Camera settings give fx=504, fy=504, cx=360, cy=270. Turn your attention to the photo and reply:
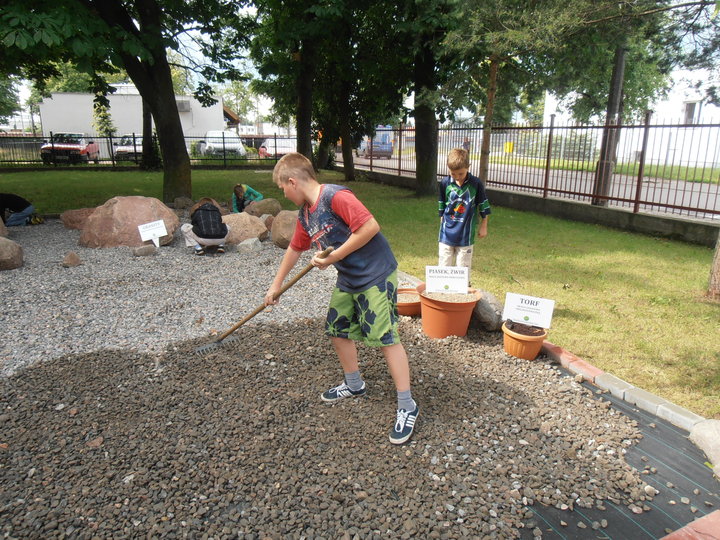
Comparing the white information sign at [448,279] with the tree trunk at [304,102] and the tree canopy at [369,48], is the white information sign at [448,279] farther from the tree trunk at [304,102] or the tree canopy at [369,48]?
the tree trunk at [304,102]

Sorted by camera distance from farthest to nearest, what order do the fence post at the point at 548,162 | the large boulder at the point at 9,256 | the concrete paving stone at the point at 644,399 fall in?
1. the fence post at the point at 548,162
2. the large boulder at the point at 9,256
3. the concrete paving stone at the point at 644,399

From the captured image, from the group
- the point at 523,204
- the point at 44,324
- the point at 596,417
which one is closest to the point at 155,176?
the point at 523,204

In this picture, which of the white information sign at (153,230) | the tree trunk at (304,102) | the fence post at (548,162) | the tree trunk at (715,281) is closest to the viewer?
the tree trunk at (715,281)

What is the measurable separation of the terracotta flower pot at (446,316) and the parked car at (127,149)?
22014 mm

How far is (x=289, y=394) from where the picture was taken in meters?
3.23

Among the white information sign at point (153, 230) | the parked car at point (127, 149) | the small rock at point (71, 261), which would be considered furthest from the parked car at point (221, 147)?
the small rock at point (71, 261)

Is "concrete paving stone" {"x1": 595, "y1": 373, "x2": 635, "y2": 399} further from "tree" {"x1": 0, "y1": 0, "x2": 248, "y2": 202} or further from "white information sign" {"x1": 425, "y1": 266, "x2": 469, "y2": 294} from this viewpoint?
"tree" {"x1": 0, "y1": 0, "x2": 248, "y2": 202}

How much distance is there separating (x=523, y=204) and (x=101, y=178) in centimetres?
1403

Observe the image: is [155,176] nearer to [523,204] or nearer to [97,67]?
[97,67]

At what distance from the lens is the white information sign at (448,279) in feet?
13.1

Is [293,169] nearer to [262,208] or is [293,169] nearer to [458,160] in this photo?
[458,160]

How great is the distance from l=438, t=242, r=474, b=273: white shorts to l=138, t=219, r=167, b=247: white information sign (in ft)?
14.6

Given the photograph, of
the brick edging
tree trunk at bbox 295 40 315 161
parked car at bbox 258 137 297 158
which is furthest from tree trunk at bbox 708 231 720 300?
parked car at bbox 258 137 297 158

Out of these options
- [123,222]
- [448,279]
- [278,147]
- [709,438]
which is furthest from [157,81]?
[278,147]
